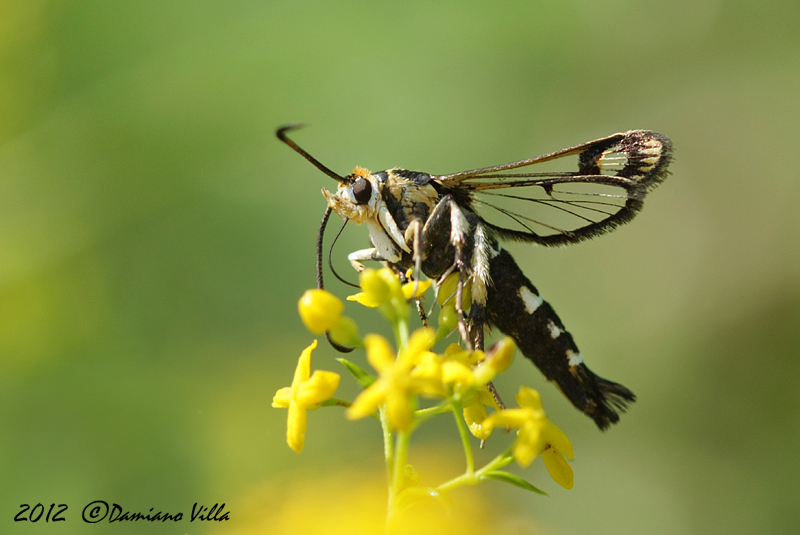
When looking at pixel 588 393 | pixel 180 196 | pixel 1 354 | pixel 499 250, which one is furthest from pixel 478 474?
pixel 180 196

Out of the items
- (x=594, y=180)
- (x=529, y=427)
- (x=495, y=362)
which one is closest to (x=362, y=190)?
(x=594, y=180)

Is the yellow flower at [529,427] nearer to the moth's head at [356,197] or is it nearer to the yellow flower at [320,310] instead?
the yellow flower at [320,310]

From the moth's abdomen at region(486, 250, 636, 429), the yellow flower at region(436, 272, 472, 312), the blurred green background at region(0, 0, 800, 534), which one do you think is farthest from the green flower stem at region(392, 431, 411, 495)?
A: the blurred green background at region(0, 0, 800, 534)

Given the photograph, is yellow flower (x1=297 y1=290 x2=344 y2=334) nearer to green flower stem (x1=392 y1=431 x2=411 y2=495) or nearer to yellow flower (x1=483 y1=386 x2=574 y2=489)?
green flower stem (x1=392 y1=431 x2=411 y2=495)

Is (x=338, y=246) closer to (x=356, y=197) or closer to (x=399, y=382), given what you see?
(x=356, y=197)

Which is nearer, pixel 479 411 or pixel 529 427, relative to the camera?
pixel 529 427
